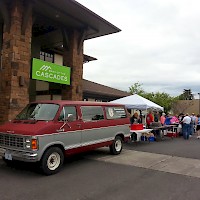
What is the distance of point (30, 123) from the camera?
7.07m

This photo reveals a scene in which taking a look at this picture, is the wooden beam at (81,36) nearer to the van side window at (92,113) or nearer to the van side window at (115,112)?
the van side window at (115,112)

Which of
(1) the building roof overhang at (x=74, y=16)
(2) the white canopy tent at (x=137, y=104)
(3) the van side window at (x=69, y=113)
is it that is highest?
(1) the building roof overhang at (x=74, y=16)

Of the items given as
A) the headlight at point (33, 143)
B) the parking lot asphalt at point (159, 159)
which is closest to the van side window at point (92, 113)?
the parking lot asphalt at point (159, 159)

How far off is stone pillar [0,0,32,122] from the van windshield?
2.95 m

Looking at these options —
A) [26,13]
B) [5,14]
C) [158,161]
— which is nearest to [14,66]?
[5,14]

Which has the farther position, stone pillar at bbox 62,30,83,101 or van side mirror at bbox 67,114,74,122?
stone pillar at bbox 62,30,83,101

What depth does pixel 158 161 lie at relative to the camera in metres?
8.68

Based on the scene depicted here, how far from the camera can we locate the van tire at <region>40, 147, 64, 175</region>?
6.66 metres

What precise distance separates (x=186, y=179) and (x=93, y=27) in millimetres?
10096

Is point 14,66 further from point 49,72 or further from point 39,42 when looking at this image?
point 39,42

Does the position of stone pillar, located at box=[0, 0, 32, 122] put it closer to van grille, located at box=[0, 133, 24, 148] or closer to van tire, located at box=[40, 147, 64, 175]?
van grille, located at box=[0, 133, 24, 148]

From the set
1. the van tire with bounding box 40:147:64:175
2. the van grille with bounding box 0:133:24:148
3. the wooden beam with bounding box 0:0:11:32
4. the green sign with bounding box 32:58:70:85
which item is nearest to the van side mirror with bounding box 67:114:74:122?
the van tire with bounding box 40:147:64:175

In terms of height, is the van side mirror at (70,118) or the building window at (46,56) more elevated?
the building window at (46,56)

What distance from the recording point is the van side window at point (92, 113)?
830 cm
